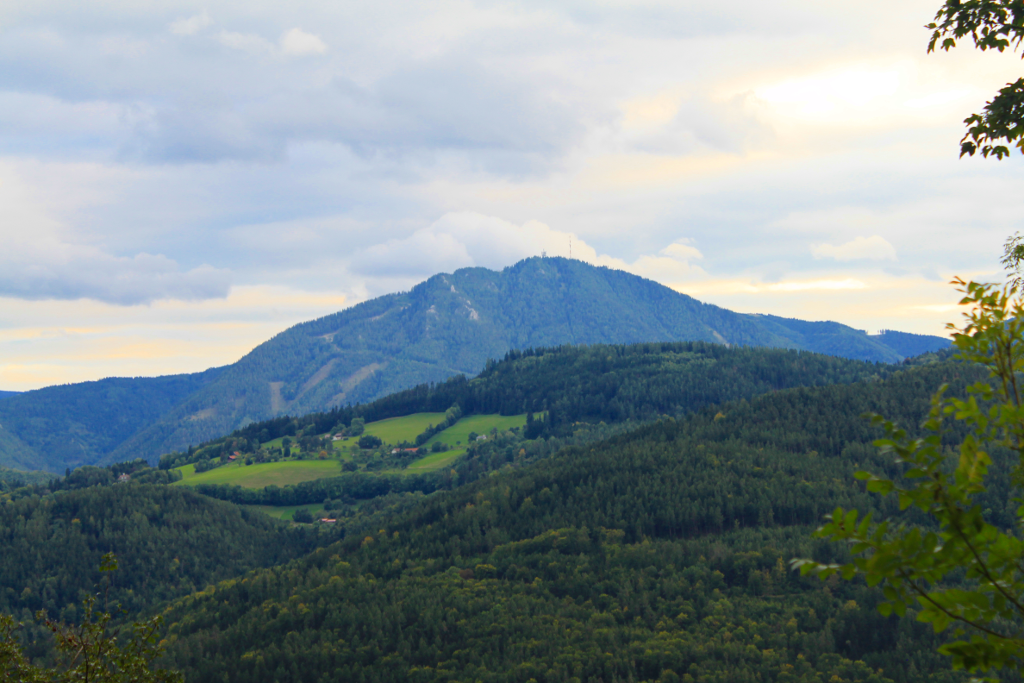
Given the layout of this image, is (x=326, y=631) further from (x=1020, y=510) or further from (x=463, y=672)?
(x=1020, y=510)

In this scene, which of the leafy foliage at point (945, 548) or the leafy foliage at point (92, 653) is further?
the leafy foliage at point (92, 653)

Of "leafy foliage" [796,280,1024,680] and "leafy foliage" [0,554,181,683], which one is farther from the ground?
"leafy foliage" [796,280,1024,680]

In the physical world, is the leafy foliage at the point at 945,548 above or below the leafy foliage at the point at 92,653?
above

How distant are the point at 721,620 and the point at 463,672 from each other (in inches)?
2402

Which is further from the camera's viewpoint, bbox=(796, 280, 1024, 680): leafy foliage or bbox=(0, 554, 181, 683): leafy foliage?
bbox=(0, 554, 181, 683): leafy foliage

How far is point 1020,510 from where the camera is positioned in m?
12.1

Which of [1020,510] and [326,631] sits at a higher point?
[1020,510]

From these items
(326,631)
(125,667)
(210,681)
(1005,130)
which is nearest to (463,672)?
(326,631)

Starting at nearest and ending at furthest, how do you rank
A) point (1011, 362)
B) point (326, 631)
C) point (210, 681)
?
point (1011, 362)
point (210, 681)
point (326, 631)

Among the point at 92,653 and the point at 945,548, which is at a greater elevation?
the point at 945,548

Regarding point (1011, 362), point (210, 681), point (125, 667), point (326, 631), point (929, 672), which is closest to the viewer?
point (1011, 362)

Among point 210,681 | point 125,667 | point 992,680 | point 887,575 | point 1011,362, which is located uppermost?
point 1011,362

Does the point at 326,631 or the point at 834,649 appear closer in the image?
the point at 834,649

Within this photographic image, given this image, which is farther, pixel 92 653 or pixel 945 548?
pixel 92 653
